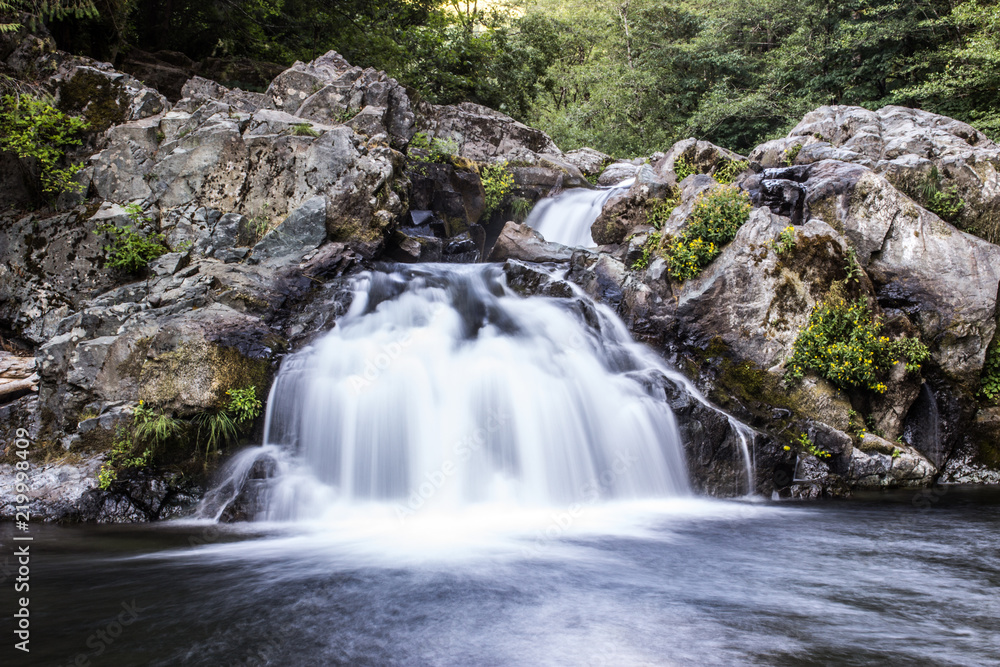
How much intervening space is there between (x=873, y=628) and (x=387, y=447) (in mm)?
5444

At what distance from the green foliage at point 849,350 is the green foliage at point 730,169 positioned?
5921 millimetres

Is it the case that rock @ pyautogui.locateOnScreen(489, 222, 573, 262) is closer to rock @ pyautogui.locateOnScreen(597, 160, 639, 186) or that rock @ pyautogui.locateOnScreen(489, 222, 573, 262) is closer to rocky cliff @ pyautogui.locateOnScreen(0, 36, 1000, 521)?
rocky cliff @ pyautogui.locateOnScreen(0, 36, 1000, 521)

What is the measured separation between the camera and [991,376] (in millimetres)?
9023

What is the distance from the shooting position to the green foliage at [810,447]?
791 cm

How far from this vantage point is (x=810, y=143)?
1312 centimetres

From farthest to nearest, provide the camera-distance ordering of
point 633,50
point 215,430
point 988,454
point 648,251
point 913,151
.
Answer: point 633,50 → point 913,151 → point 648,251 → point 988,454 → point 215,430

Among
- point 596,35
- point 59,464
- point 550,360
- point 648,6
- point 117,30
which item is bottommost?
point 59,464

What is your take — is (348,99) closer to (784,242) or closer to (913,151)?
(784,242)

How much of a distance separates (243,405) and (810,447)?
7840mm

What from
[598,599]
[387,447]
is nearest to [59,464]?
[387,447]

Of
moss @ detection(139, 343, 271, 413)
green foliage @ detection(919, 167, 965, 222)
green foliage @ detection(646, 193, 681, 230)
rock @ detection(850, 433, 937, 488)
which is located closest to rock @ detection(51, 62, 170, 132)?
moss @ detection(139, 343, 271, 413)

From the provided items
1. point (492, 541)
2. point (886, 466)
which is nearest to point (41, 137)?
point (492, 541)

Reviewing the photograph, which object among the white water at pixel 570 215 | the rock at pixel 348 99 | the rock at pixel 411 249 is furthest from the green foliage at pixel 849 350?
the rock at pixel 348 99

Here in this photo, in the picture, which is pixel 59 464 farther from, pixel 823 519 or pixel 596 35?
pixel 596 35
